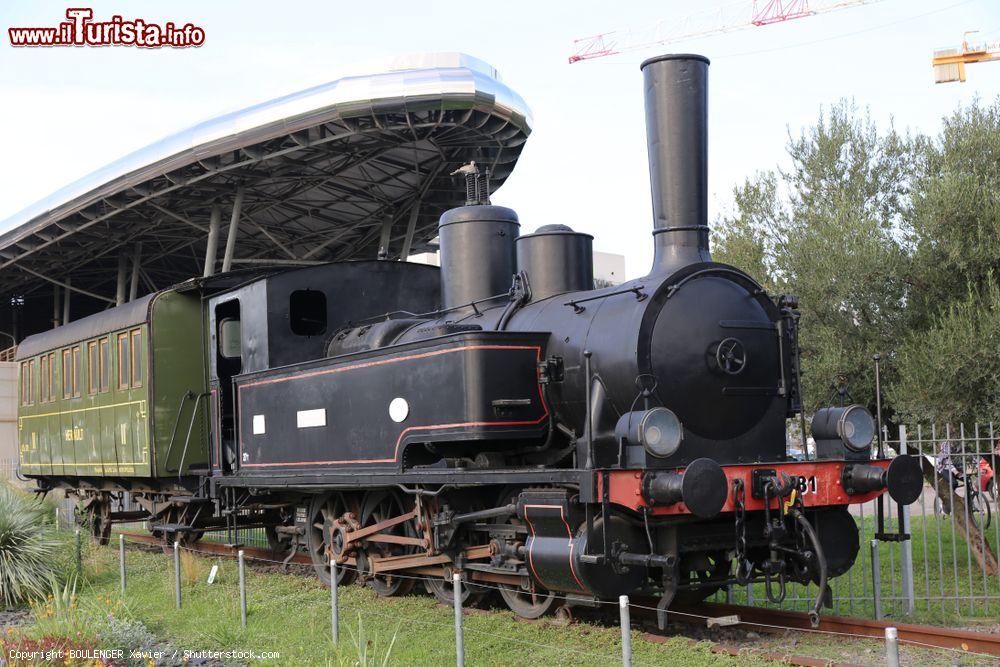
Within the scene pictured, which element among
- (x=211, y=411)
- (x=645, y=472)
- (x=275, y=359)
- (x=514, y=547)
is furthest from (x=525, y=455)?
(x=211, y=411)

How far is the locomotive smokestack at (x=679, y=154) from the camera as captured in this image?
7.07 metres

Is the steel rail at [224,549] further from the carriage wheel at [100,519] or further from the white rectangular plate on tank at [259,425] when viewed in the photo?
the white rectangular plate on tank at [259,425]

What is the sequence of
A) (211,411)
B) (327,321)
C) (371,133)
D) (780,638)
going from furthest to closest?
1. (371,133)
2. (211,411)
3. (327,321)
4. (780,638)

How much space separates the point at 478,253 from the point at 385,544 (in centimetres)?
271

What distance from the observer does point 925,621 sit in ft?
25.1

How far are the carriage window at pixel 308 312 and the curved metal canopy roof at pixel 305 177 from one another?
47.8 feet

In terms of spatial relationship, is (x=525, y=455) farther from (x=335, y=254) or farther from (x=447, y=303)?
(x=335, y=254)

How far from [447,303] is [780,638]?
4113 millimetres

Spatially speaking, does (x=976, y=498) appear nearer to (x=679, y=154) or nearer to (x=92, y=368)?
(x=679, y=154)

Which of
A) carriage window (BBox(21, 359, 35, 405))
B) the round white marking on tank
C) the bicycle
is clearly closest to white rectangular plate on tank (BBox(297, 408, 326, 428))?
the round white marking on tank

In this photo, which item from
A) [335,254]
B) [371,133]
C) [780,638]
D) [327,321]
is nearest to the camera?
[780,638]

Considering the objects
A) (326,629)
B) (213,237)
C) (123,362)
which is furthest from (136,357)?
(213,237)

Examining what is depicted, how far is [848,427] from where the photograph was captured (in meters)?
7.06

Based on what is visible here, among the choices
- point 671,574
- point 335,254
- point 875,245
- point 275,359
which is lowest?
point 671,574
